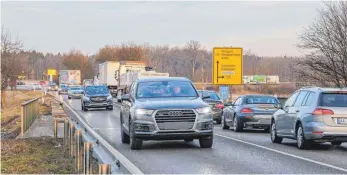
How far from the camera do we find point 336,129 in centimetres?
1411

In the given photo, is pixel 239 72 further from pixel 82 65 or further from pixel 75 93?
pixel 82 65

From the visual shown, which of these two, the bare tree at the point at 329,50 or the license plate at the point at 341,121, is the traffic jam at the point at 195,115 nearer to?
the license plate at the point at 341,121

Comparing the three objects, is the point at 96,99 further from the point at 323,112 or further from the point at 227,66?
the point at 323,112

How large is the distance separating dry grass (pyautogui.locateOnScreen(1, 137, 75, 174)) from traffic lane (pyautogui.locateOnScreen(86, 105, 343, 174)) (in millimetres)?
1419

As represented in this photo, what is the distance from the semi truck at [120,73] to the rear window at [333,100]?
36.2m

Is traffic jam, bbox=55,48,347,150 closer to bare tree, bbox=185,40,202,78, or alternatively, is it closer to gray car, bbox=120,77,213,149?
gray car, bbox=120,77,213,149

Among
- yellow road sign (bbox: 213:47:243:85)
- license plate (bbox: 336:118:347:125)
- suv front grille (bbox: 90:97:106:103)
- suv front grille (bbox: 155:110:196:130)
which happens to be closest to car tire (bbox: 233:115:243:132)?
license plate (bbox: 336:118:347:125)

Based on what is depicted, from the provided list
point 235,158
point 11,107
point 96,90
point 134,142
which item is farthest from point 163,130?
point 11,107

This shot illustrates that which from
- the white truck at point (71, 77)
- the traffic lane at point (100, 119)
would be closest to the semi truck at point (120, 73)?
the traffic lane at point (100, 119)

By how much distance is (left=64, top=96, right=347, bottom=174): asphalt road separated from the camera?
35.4 ft

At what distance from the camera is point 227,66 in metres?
37.9

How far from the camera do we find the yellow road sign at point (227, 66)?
123 ft

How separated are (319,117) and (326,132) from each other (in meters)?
0.40

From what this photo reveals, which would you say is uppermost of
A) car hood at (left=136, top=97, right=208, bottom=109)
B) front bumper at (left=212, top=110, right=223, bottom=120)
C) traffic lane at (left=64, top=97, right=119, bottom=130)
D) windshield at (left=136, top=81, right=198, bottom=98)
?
windshield at (left=136, top=81, right=198, bottom=98)
